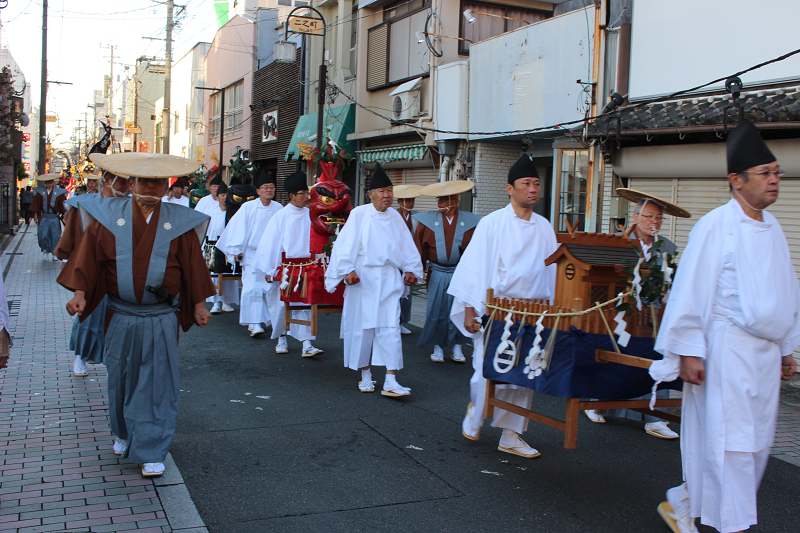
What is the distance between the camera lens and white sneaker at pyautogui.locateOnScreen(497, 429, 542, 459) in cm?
505

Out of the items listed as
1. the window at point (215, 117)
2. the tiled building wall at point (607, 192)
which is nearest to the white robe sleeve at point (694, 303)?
the tiled building wall at point (607, 192)

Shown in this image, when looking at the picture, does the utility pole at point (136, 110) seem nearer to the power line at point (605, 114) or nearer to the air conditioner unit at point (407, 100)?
the air conditioner unit at point (407, 100)

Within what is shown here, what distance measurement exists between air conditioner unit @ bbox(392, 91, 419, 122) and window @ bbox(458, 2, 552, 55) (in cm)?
146

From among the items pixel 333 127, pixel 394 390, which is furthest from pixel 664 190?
pixel 333 127

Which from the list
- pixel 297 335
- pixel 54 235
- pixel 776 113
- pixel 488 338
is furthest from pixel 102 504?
pixel 54 235

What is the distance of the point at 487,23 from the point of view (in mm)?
16797

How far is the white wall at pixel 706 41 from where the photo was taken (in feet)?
27.7

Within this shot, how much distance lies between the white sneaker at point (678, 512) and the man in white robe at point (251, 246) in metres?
6.51

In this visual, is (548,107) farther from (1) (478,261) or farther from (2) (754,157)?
(2) (754,157)

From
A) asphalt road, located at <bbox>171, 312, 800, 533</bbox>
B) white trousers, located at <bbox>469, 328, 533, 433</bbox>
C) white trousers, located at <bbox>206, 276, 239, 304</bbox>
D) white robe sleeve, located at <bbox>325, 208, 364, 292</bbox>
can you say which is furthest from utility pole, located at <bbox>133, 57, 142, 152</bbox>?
white trousers, located at <bbox>469, 328, 533, 433</bbox>

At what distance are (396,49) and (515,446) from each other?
15.3 metres

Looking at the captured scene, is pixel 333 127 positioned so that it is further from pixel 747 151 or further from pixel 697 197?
pixel 747 151

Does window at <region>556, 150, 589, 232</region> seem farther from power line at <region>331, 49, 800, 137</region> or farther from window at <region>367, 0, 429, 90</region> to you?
window at <region>367, 0, 429, 90</region>

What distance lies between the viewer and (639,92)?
34.3 ft
